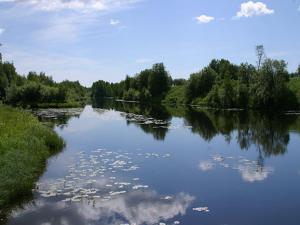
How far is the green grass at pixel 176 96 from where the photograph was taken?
120m

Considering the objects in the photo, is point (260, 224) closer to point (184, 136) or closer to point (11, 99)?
point (184, 136)

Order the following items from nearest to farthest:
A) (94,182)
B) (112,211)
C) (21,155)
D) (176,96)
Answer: (112,211) < (94,182) < (21,155) < (176,96)

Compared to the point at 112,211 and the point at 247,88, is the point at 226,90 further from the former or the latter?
the point at 112,211

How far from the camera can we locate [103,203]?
1688cm

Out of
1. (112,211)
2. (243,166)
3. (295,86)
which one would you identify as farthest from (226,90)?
(112,211)

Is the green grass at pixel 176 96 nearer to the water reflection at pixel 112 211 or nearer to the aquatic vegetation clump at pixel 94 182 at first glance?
the aquatic vegetation clump at pixel 94 182

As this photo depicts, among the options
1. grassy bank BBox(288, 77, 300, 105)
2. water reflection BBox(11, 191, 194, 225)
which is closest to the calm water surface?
water reflection BBox(11, 191, 194, 225)

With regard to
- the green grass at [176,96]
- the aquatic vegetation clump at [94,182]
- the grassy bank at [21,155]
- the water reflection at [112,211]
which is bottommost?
the water reflection at [112,211]

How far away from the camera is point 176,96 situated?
12538cm

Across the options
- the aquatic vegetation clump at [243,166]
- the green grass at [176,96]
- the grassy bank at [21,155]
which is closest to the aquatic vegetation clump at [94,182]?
the grassy bank at [21,155]

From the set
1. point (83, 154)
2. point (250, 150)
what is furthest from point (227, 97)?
point (83, 154)

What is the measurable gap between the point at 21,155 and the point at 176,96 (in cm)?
10603

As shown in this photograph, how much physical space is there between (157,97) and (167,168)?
110m

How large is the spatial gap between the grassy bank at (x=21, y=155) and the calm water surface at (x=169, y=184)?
71 centimetres
